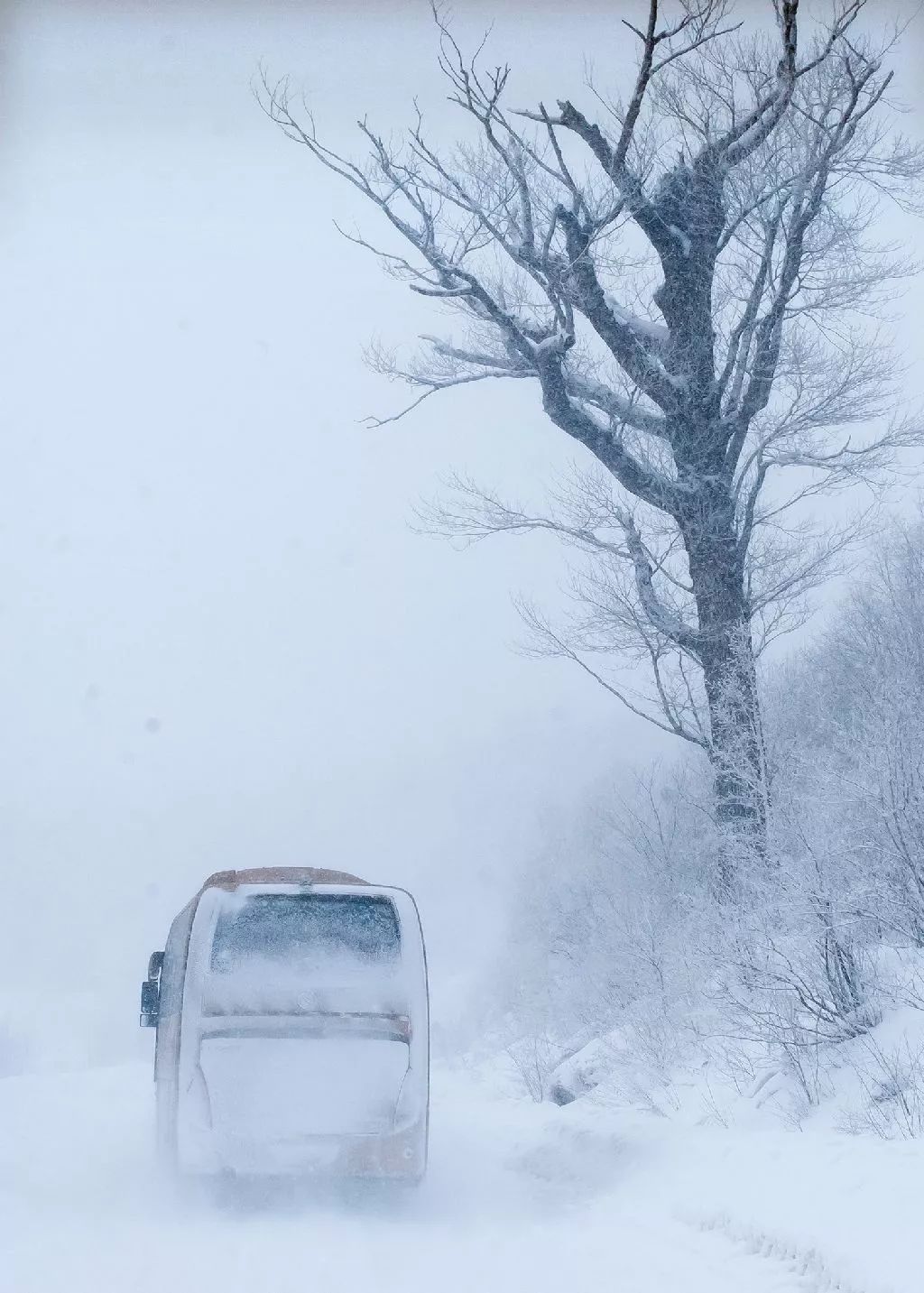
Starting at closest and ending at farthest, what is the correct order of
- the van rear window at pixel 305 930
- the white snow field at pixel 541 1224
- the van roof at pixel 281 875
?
the white snow field at pixel 541 1224 < the van rear window at pixel 305 930 < the van roof at pixel 281 875

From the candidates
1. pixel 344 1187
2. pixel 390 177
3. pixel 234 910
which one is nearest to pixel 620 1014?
pixel 344 1187

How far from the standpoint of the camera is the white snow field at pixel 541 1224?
5816 mm

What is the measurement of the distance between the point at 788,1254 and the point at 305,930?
364 centimetres

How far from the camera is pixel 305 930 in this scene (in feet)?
27.7

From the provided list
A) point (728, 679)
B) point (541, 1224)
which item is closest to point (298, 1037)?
point (541, 1224)

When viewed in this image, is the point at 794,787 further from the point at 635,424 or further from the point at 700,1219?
the point at 635,424

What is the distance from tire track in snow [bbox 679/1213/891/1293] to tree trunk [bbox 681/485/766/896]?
12.8 ft

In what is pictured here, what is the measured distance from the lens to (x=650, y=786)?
17219mm

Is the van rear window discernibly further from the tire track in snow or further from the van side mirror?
the van side mirror

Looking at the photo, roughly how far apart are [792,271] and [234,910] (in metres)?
10.4

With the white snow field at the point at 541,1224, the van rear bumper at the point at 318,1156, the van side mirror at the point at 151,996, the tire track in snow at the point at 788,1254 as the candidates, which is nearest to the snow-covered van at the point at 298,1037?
the van rear bumper at the point at 318,1156

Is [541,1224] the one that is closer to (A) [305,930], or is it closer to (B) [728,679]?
(A) [305,930]

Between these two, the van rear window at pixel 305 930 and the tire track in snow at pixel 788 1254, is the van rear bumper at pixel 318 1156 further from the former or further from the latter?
the tire track in snow at pixel 788 1254

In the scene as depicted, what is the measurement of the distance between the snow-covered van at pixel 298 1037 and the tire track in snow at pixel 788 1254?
80.8 inches
